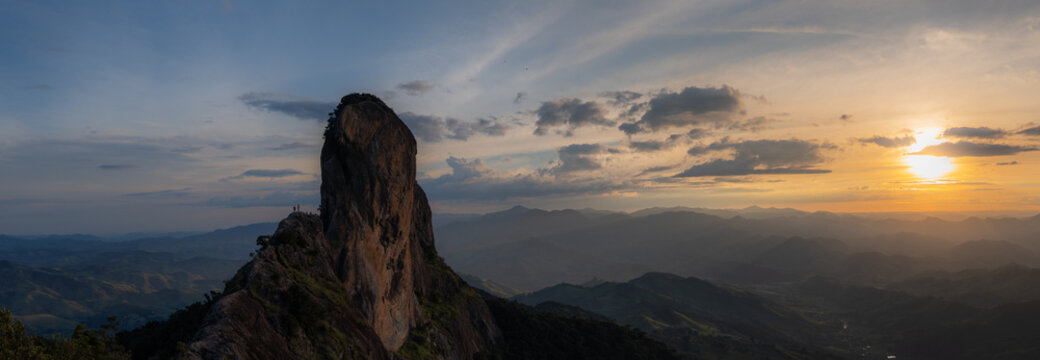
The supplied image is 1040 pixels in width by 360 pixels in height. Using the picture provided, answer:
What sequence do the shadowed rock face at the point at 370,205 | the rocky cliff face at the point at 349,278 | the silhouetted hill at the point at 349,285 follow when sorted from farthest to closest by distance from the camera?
the shadowed rock face at the point at 370,205 < the rocky cliff face at the point at 349,278 < the silhouetted hill at the point at 349,285

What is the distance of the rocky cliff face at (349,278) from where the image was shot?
112ft

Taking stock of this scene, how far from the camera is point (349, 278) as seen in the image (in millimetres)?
56750

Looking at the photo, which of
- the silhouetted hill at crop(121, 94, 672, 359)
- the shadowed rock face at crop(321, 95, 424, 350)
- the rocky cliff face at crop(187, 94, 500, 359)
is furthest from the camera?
the shadowed rock face at crop(321, 95, 424, 350)

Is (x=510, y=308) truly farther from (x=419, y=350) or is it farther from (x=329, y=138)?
(x=329, y=138)

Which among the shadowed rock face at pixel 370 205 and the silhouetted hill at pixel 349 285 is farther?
the shadowed rock face at pixel 370 205

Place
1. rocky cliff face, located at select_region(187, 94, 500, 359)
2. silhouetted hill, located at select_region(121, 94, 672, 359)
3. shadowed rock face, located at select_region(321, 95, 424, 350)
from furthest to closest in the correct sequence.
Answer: shadowed rock face, located at select_region(321, 95, 424, 350)
rocky cliff face, located at select_region(187, 94, 500, 359)
silhouetted hill, located at select_region(121, 94, 672, 359)

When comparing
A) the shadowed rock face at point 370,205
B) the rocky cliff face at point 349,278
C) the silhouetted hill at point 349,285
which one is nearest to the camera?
the silhouetted hill at point 349,285

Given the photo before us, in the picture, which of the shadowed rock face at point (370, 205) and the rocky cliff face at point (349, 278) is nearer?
the rocky cliff face at point (349, 278)

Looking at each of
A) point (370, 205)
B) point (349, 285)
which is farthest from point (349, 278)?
point (370, 205)

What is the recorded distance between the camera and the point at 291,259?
4703 cm

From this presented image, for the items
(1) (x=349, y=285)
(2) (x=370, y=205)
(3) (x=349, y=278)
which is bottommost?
(1) (x=349, y=285)

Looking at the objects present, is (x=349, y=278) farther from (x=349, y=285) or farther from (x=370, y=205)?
(x=370, y=205)

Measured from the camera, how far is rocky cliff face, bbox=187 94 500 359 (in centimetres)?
3428

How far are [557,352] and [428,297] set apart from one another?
53684 millimetres
